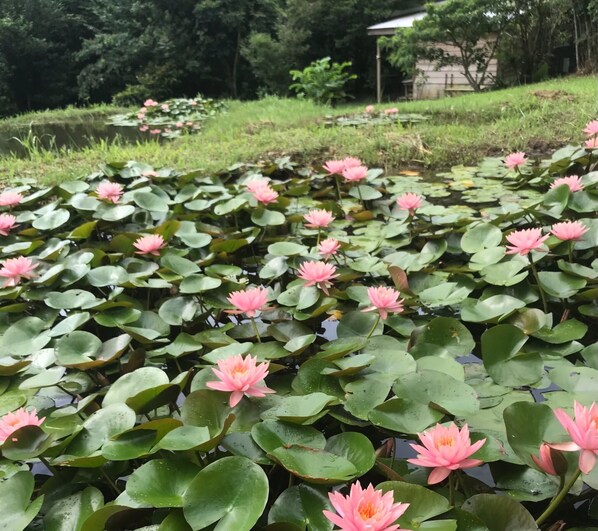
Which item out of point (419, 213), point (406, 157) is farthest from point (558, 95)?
point (419, 213)

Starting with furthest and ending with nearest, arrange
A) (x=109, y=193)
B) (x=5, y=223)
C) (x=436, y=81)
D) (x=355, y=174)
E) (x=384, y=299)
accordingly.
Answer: (x=436, y=81), (x=355, y=174), (x=109, y=193), (x=5, y=223), (x=384, y=299)

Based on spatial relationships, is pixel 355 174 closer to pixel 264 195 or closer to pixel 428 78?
pixel 264 195

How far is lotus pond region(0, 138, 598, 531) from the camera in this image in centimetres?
75

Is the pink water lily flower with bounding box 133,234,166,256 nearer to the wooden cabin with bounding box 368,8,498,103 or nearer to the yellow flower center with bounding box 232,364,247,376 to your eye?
the yellow flower center with bounding box 232,364,247,376

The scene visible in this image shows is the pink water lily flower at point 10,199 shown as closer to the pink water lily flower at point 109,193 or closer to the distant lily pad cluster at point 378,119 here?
the pink water lily flower at point 109,193

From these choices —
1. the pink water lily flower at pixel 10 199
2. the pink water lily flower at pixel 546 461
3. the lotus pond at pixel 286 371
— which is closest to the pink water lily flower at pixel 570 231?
the lotus pond at pixel 286 371

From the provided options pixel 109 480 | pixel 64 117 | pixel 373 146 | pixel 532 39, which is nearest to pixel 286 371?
pixel 109 480

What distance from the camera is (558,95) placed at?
502 centimetres

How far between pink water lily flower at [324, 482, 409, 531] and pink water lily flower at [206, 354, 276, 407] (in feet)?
0.93

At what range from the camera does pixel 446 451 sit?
25.9 inches

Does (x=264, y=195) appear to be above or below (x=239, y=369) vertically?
above

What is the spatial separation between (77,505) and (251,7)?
51.4 ft

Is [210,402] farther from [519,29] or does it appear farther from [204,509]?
[519,29]

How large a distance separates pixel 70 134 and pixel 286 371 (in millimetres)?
7218
